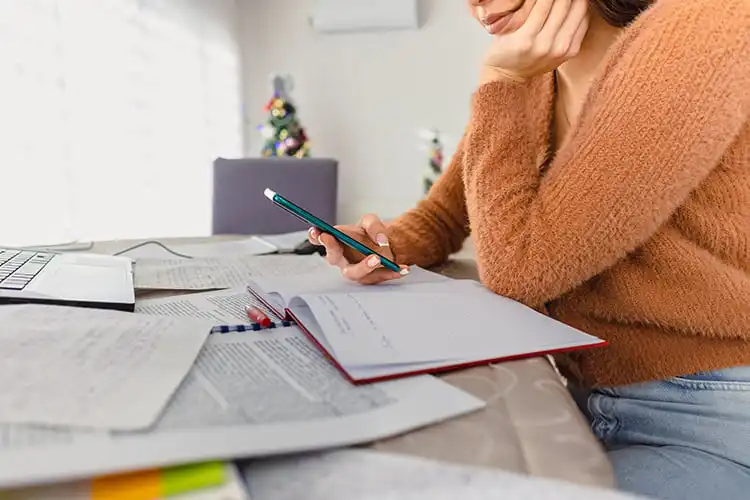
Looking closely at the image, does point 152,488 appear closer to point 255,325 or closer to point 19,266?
point 255,325

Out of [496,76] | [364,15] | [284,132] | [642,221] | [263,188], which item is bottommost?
[263,188]

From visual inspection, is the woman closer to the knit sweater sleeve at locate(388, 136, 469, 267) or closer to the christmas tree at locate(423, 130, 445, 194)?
the knit sweater sleeve at locate(388, 136, 469, 267)

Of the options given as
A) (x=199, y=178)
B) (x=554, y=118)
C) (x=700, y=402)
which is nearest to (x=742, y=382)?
(x=700, y=402)

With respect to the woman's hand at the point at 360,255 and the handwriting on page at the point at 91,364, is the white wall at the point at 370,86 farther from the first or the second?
the handwriting on page at the point at 91,364

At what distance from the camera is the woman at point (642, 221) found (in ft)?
1.99

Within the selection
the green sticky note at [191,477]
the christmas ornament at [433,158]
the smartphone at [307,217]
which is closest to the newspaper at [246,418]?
the green sticky note at [191,477]

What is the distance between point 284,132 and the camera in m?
3.45

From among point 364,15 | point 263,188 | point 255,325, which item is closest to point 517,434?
point 255,325

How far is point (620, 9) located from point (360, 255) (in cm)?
45

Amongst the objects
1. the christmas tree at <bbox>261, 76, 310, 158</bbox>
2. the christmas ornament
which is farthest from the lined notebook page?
the christmas tree at <bbox>261, 76, 310, 158</bbox>

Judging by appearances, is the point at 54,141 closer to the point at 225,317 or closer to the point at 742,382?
the point at 225,317

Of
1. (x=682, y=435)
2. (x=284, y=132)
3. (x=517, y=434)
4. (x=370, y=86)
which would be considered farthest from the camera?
(x=370, y=86)

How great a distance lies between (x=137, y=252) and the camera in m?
1.12

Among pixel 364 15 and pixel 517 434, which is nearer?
pixel 517 434
